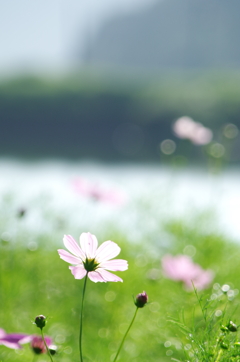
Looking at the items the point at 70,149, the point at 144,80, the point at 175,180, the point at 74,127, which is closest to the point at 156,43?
the point at 144,80

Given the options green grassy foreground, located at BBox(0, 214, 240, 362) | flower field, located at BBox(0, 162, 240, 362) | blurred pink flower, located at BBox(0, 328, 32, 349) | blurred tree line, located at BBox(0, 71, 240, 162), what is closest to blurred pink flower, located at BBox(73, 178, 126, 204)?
flower field, located at BBox(0, 162, 240, 362)

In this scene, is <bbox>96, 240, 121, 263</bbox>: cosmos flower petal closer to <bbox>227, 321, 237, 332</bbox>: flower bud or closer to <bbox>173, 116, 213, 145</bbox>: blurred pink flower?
<bbox>227, 321, 237, 332</bbox>: flower bud

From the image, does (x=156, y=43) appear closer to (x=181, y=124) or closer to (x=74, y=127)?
(x=74, y=127)

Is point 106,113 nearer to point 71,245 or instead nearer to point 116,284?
point 116,284

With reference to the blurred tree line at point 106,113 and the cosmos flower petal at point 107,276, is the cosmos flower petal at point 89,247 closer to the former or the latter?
the cosmos flower petal at point 107,276

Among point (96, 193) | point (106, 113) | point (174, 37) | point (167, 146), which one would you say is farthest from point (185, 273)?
point (174, 37)

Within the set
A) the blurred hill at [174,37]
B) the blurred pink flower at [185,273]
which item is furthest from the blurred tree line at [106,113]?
the blurred hill at [174,37]
